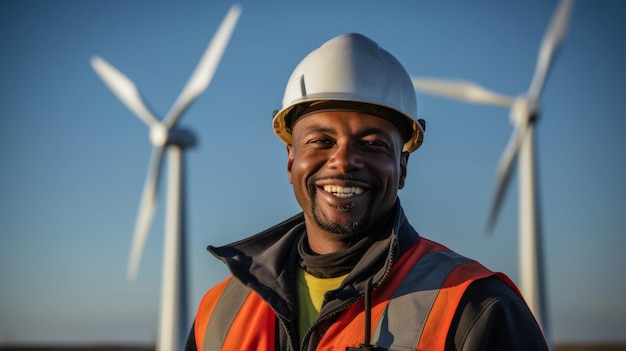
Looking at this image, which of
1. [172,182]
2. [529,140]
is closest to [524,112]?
[529,140]

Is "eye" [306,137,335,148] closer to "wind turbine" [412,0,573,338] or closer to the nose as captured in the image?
the nose

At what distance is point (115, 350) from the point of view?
145750 mm

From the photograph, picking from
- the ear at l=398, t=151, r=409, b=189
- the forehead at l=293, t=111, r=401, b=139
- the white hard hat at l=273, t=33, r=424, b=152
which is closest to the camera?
the forehead at l=293, t=111, r=401, b=139

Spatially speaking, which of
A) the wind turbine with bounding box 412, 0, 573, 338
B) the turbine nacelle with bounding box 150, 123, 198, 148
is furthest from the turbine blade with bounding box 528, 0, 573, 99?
the turbine nacelle with bounding box 150, 123, 198, 148

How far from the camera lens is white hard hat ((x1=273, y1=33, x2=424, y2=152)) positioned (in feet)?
18.6

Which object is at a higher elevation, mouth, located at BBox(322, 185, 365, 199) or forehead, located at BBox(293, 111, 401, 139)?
forehead, located at BBox(293, 111, 401, 139)

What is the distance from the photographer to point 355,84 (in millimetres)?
5699

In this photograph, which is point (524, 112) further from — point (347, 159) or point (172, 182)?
point (347, 159)

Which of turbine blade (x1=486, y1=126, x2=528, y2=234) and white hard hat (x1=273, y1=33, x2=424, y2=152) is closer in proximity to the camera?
white hard hat (x1=273, y1=33, x2=424, y2=152)

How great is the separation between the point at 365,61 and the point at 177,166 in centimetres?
3708

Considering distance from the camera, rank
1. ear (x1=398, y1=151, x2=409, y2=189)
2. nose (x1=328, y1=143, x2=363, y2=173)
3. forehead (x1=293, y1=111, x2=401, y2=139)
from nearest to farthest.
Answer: nose (x1=328, y1=143, x2=363, y2=173), forehead (x1=293, y1=111, x2=401, y2=139), ear (x1=398, y1=151, x2=409, y2=189)

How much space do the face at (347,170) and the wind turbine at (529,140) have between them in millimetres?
28093

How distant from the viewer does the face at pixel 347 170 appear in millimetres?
5445

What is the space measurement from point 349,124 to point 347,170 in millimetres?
340
